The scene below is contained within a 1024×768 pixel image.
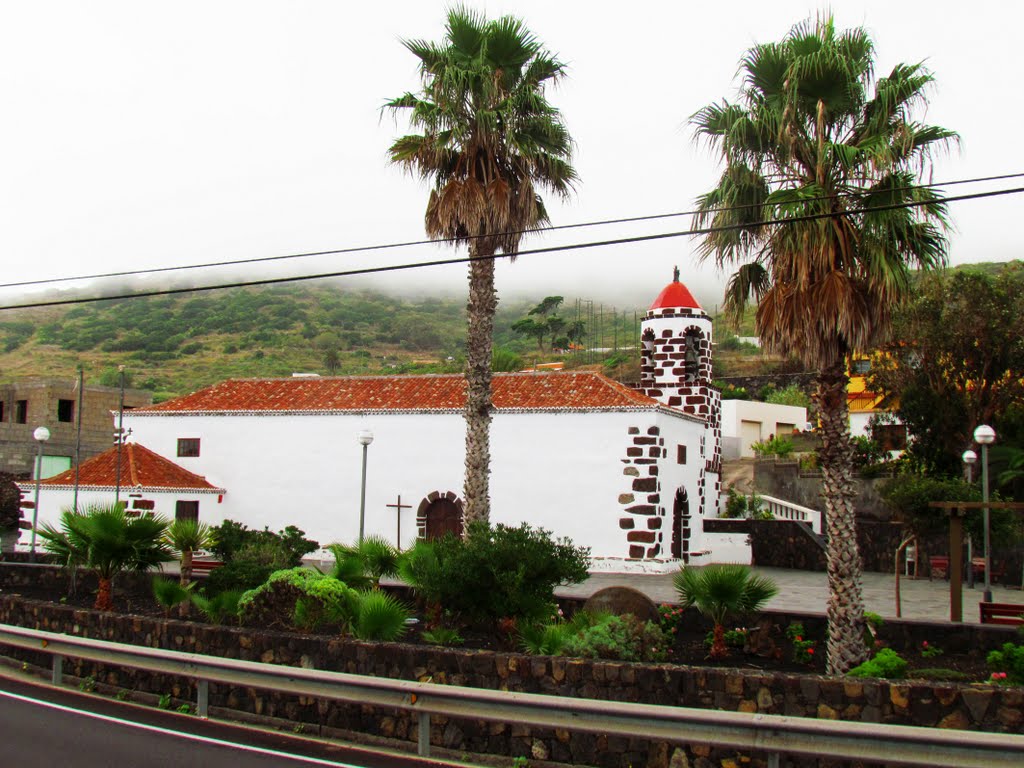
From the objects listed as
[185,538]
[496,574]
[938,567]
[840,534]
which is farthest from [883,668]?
[938,567]

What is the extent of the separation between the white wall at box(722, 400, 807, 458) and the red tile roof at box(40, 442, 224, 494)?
29731 mm

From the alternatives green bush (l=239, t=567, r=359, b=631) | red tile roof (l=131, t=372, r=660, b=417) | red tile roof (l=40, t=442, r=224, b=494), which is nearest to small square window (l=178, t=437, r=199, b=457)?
red tile roof (l=40, t=442, r=224, b=494)

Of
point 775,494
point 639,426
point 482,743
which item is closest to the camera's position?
point 482,743

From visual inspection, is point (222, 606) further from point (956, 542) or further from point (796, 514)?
point (796, 514)

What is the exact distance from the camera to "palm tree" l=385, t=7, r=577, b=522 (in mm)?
17891

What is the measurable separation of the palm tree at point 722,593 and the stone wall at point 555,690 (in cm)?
244

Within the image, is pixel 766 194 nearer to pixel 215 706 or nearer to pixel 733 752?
pixel 733 752

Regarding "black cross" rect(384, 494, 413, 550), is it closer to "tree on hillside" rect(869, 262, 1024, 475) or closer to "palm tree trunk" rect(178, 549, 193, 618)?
"palm tree trunk" rect(178, 549, 193, 618)

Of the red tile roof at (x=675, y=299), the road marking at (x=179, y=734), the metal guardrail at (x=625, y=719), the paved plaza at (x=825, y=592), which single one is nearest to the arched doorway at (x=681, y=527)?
the paved plaza at (x=825, y=592)

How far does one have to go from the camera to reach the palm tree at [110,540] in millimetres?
15312

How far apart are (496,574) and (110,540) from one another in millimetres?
6553

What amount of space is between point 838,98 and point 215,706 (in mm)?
10800

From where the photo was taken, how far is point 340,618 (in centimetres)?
1326

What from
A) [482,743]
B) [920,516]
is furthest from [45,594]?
[920,516]
